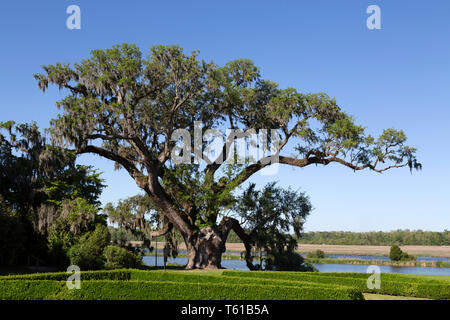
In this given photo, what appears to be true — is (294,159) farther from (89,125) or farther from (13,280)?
(13,280)

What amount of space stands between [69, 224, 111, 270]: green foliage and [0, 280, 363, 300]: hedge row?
12444 mm

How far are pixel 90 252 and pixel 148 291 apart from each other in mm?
13418

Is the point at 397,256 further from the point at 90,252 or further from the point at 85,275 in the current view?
the point at 85,275

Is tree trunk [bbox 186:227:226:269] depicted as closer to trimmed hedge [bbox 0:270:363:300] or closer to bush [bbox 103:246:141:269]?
bush [bbox 103:246:141:269]

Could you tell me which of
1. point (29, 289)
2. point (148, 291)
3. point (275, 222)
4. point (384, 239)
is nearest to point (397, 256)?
point (275, 222)

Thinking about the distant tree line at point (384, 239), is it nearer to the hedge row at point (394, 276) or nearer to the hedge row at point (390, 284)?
the hedge row at point (394, 276)

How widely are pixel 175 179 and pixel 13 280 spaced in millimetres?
17936

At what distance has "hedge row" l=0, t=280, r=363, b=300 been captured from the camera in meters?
15.0

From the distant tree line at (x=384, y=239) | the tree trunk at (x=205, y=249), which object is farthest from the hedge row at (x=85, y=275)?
the distant tree line at (x=384, y=239)

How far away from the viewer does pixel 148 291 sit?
15.6m

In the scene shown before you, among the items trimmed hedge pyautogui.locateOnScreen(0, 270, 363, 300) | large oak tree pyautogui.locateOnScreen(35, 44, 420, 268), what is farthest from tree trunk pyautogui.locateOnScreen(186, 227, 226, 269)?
trimmed hedge pyautogui.locateOnScreen(0, 270, 363, 300)

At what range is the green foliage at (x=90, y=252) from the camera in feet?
90.3

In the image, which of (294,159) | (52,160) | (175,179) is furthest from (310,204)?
(52,160)

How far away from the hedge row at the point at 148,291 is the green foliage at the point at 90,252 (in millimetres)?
12444
